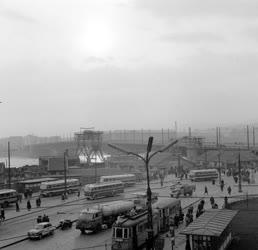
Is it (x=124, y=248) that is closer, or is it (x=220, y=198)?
(x=124, y=248)

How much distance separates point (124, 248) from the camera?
80.6ft

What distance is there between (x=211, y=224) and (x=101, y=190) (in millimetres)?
28725

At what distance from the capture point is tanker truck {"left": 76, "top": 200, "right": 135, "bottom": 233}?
3074 centimetres

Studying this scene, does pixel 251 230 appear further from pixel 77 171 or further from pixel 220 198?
pixel 77 171

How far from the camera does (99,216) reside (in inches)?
1244

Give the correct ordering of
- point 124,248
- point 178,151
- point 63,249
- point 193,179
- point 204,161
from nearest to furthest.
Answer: point 124,248 → point 63,249 → point 193,179 → point 204,161 → point 178,151

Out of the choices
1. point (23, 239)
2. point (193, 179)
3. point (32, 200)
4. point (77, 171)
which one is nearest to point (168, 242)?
point (23, 239)

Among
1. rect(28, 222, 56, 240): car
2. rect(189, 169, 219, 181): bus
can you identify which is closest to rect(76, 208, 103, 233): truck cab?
rect(28, 222, 56, 240): car

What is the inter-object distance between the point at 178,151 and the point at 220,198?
57119 mm

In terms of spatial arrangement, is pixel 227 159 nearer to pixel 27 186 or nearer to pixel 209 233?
pixel 27 186

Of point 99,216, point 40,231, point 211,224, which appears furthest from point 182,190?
point 211,224

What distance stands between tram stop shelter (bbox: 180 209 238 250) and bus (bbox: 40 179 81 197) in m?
32.2

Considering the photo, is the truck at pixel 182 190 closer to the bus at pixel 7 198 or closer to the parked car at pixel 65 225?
the bus at pixel 7 198

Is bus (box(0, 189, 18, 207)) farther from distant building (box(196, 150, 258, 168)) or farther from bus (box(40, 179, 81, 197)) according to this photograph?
distant building (box(196, 150, 258, 168))
